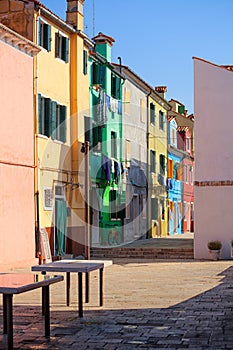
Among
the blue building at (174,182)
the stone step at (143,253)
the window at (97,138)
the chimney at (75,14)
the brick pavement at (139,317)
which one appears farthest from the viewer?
the blue building at (174,182)

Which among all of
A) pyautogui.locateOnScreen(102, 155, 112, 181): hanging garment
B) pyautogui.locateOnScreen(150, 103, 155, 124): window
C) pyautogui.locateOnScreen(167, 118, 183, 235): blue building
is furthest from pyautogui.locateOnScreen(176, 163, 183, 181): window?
pyautogui.locateOnScreen(102, 155, 112, 181): hanging garment

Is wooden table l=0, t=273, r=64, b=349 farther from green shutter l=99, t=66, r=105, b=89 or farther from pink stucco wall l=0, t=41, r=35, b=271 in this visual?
green shutter l=99, t=66, r=105, b=89

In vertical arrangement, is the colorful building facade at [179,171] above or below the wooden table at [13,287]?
above

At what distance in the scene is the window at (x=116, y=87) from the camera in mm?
27673

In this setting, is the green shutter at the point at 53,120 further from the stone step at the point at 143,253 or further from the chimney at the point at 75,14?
the stone step at the point at 143,253

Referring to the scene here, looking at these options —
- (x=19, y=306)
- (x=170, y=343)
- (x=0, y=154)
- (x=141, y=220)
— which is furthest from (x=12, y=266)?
(x=141, y=220)

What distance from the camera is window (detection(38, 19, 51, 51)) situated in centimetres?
1986

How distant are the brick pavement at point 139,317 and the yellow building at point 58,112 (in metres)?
5.87

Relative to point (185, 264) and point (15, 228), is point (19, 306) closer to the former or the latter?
point (15, 228)

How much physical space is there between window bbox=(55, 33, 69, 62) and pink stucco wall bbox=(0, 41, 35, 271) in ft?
7.77

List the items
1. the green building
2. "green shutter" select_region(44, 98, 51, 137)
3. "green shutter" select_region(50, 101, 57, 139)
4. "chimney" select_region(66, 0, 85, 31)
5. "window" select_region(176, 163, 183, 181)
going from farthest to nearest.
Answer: "window" select_region(176, 163, 183, 181) → the green building → "chimney" select_region(66, 0, 85, 31) → "green shutter" select_region(50, 101, 57, 139) → "green shutter" select_region(44, 98, 51, 137)

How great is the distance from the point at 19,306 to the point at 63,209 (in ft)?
36.3

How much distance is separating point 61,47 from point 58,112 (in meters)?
2.19

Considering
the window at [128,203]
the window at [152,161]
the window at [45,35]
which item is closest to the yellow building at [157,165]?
the window at [152,161]
